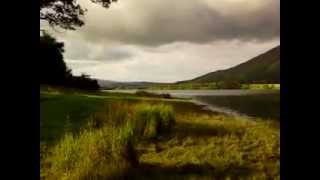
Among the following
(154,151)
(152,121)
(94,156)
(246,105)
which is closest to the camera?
(94,156)

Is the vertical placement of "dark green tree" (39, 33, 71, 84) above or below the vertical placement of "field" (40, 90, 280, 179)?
above

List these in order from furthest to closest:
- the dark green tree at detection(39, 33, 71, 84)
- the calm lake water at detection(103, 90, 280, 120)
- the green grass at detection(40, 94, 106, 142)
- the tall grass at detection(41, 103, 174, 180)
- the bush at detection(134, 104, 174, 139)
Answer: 1. the dark green tree at detection(39, 33, 71, 84)
2. the calm lake water at detection(103, 90, 280, 120)
3. the green grass at detection(40, 94, 106, 142)
4. the bush at detection(134, 104, 174, 139)
5. the tall grass at detection(41, 103, 174, 180)

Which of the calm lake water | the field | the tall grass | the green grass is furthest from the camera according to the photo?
the calm lake water

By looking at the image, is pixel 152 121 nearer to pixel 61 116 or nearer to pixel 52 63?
pixel 61 116

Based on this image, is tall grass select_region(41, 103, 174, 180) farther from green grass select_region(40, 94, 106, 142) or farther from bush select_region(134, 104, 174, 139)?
bush select_region(134, 104, 174, 139)

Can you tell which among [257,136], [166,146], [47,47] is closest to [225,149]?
[166,146]

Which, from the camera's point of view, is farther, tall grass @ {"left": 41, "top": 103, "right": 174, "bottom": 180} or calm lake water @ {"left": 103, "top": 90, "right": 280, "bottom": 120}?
calm lake water @ {"left": 103, "top": 90, "right": 280, "bottom": 120}

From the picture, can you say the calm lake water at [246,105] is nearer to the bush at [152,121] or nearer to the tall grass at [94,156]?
the bush at [152,121]

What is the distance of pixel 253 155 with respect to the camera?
6582 mm

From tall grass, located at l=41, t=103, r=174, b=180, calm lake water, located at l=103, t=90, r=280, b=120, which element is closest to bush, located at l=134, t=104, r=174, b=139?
tall grass, located at l=41, t=103, r=174, b=180

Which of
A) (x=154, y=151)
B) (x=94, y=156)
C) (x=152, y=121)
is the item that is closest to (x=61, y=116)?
(x=152, y=121)
